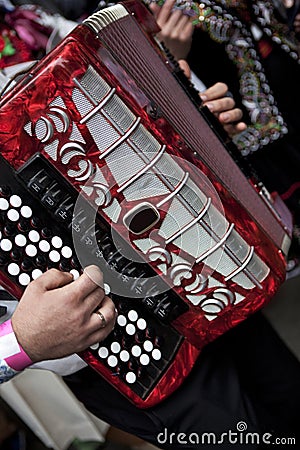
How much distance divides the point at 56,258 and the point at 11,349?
0.14 m

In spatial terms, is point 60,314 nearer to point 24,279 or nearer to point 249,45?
point 24,279

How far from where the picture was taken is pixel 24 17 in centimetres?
109

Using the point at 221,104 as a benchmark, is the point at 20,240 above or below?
above

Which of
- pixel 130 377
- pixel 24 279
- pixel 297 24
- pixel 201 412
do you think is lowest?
pixel 201 412

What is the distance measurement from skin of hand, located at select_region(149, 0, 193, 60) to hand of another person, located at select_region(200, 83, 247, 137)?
0.11 metres

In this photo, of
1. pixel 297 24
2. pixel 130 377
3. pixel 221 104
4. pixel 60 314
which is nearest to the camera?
pixel 60 314

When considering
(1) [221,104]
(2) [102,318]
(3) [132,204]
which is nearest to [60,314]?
(2) [102,318]

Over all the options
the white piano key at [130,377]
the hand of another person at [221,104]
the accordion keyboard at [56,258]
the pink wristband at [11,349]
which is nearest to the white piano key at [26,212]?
the accordion keyboard at [56,258]

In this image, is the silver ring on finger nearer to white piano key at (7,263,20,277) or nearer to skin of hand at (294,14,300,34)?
white piano key at (7,263,20,277)

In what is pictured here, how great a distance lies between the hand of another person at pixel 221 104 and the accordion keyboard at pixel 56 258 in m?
0.40

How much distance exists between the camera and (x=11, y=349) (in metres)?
0.80

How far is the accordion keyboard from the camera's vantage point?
81 cm

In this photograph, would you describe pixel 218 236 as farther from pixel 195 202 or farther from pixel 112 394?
pixel 112 394

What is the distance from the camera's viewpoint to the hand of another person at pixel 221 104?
1.12 m
